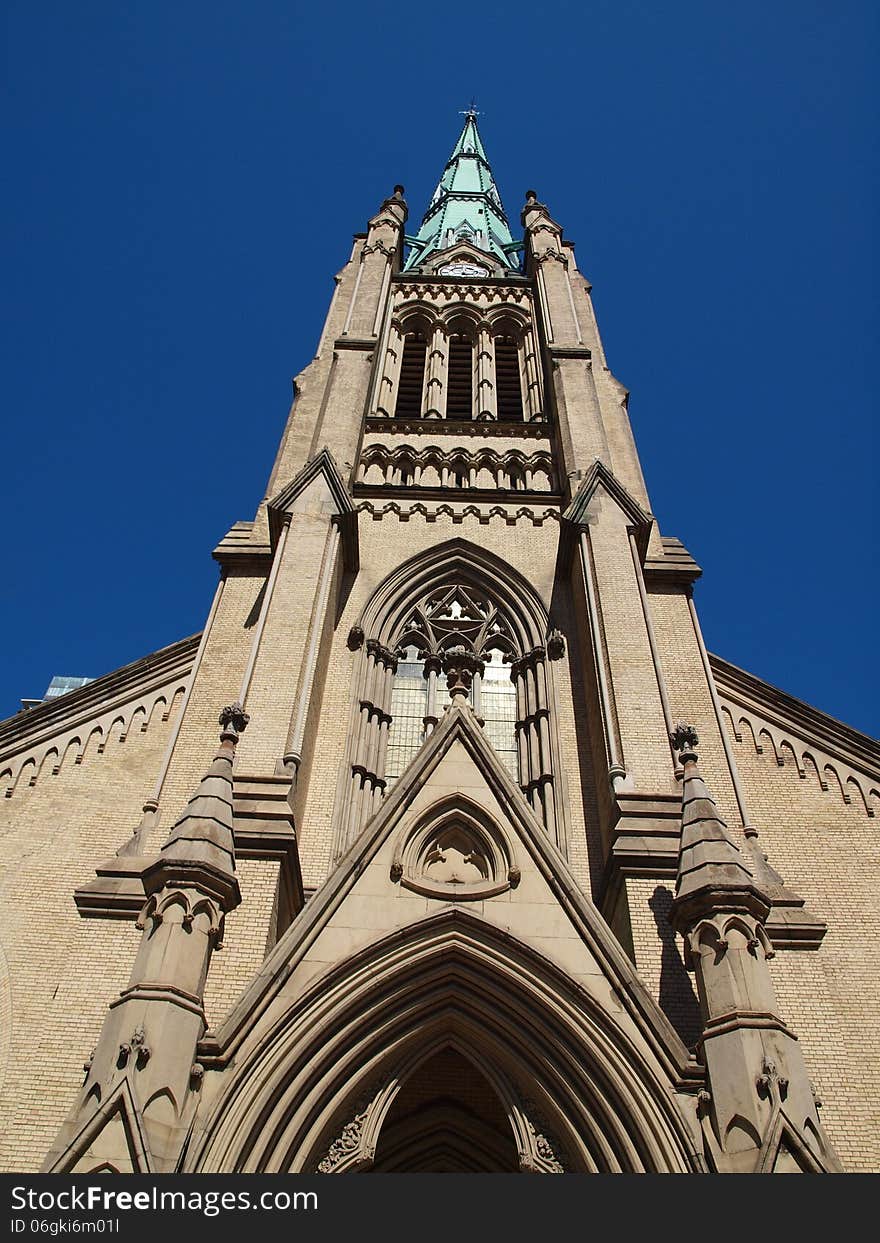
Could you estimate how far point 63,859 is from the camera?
12375mm

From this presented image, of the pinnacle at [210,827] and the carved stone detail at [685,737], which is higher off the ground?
the carved stone detail at [685,737]

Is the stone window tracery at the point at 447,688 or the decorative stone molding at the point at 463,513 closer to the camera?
the stone window tracery at the point at 447,688

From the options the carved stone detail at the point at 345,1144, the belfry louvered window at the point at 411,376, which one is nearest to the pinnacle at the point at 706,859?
the carved stone detail at the point at 345,1144

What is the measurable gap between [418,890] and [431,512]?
29.7 ft

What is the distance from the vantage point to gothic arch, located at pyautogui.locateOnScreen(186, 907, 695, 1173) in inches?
303

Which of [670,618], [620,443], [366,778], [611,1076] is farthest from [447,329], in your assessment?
[611,1076]

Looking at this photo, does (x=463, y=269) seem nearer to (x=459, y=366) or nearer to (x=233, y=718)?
(x=459, y=366)

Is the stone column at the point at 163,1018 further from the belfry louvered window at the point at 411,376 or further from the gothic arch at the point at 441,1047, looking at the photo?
the belfry louvered window at the point at 411,376

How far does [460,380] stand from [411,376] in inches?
47.1

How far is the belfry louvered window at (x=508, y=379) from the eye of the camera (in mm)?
22297

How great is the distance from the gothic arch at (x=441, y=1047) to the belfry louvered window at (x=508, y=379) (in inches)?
579

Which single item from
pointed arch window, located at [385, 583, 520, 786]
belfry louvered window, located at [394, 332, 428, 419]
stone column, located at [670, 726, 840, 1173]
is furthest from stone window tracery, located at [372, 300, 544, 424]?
stone column, located at [670, 726, 840, 1173]

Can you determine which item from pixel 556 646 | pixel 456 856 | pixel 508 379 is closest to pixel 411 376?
pixel 508 379

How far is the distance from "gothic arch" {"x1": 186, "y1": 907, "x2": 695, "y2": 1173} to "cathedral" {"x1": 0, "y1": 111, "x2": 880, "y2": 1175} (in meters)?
0.03
